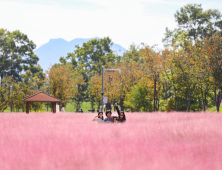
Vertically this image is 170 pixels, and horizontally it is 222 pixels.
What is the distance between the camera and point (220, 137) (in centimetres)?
1054

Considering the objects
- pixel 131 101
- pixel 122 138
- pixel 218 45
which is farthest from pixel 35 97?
pixel 122 138

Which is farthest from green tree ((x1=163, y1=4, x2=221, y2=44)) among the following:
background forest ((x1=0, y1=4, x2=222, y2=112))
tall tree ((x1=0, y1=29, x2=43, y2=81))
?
tall tree ((x1=0, y1=29, x2=43, y2=81))

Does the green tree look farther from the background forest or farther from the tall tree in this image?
the tall tree

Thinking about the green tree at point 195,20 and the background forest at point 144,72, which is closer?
the background forest at point 144,72

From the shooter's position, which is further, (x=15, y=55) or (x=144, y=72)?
(x=15, y=55)

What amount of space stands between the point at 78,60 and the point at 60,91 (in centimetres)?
3655

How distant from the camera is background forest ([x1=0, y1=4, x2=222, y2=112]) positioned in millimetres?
35219

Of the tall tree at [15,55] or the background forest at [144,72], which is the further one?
the tall tree at [15,55]

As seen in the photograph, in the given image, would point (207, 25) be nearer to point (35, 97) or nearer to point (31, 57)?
point (31, 57)

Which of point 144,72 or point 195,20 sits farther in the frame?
point 195,20

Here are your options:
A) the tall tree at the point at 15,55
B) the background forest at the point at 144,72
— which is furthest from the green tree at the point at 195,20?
the tall tree at the point at 15,55

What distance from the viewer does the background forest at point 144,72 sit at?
35.2 meters

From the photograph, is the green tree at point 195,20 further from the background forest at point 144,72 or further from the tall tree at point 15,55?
the tall tree at point 15,55

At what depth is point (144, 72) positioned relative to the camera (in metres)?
43.2
